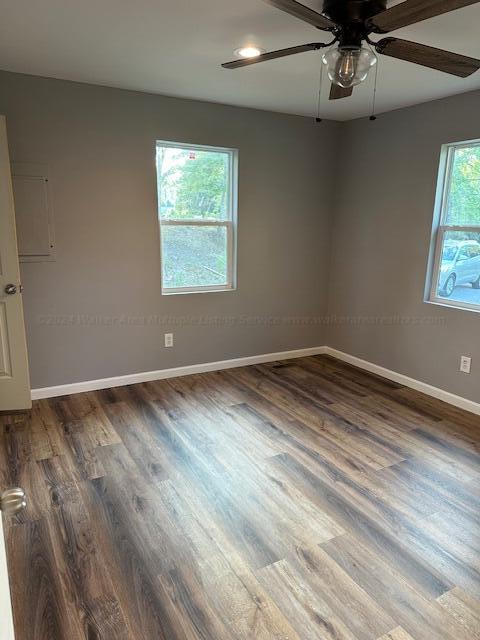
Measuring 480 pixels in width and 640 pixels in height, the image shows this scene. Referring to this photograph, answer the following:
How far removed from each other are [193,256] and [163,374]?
1144 mm

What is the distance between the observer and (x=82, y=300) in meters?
3.54

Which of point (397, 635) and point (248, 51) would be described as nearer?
point (397, 635)

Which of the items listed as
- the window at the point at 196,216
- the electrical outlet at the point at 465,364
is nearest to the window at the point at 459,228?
the electrical outlet at the point at 465,364

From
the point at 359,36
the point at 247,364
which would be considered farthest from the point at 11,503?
the point at 247,364

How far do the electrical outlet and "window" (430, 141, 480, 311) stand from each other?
1.34ft

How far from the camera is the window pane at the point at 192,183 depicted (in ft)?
12.3

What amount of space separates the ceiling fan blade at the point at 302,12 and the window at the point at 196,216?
2268 millimetres

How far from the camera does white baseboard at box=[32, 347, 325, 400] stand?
3.60 meters

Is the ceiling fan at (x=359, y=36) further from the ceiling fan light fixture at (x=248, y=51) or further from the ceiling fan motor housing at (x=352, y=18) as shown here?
the ceiling fan light fixture at (x=248, y=51)

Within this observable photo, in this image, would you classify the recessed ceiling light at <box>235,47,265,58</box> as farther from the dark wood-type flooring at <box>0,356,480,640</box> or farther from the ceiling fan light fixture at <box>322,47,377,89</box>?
the dark wood-type flooring at <box>0,356,480,640</box>

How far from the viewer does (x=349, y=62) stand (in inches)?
67.3

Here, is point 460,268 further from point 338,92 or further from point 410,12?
point 410,12

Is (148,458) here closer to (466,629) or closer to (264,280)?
(466,629)

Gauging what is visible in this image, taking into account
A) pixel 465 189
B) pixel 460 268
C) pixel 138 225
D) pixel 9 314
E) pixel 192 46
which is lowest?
pixel 9 314
